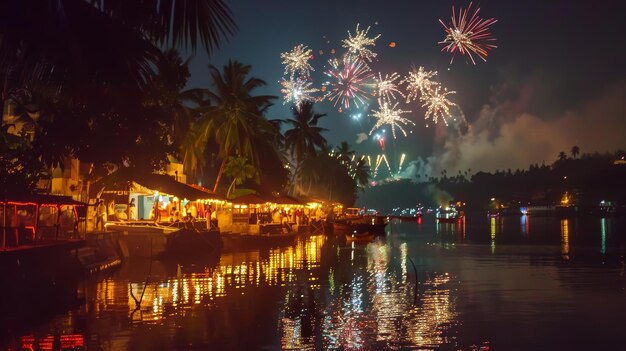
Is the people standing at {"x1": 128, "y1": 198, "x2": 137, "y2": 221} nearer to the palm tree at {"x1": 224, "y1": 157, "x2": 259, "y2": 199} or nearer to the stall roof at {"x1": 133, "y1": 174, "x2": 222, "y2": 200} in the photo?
the stall roof at {"x1": 133, "y1": 174, "x2": 222, "y2": 200}

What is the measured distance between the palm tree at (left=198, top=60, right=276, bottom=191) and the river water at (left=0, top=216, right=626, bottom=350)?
23243mm

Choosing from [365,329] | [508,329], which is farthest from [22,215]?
[508,329]

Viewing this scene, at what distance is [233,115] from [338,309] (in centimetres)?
3893

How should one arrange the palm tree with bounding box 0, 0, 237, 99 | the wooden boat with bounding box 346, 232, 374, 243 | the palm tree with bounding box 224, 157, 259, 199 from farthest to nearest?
1. the wooden boat with bounding box 346, 232, 374, 243
2. the palm tree with bounding box 224, 157, 259, 199
3. the palm tree with bounding box 0, 0, 237, 99

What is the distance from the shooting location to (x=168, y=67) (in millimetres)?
5516

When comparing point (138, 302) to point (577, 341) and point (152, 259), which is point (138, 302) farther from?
point (152, 259)

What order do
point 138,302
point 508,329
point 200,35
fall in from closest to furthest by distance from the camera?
point 200,35
point 508,329
point 138,302

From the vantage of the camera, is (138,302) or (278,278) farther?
(278,278)

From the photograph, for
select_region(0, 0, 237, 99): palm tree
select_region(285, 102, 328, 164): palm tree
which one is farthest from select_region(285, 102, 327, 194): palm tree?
select_region(0, 0, 237, 99): palm tree

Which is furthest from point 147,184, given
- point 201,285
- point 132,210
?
point 201,285

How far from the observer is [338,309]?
20.2 meters

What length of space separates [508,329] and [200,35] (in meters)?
14.1

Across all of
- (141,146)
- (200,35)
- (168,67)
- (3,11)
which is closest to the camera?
(3,11)

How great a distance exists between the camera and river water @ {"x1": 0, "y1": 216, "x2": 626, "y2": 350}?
49.9ft
